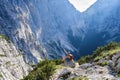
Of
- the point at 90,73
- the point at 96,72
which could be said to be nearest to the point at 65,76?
the point at 90,73

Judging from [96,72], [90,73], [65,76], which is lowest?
[96,72]

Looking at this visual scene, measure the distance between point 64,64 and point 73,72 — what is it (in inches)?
555

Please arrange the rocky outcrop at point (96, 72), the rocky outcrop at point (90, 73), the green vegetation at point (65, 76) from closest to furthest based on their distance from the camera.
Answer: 1. the rocky outcrop at point (96, 72)
2. the rocky outcrop at point (90, 73)
3. the green vegetation at point (65, 76)

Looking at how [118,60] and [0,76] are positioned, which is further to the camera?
[0,76]

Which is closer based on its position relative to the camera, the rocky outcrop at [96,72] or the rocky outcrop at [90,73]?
the rocky outcrop at [96,72]

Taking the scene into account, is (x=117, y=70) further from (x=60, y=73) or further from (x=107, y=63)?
(x=60, y=73)

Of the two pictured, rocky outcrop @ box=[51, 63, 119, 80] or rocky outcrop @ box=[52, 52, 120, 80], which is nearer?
rocky outcrop @ box=[52, 52, 120, 80]

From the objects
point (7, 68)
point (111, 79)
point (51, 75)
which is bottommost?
point (111, 79)

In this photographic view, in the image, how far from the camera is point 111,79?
129ft

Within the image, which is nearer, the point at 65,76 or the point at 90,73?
the point at 90,73

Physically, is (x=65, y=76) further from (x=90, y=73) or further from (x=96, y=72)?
(x=96, y=72)

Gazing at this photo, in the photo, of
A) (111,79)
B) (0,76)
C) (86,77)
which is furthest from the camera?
(0,76)

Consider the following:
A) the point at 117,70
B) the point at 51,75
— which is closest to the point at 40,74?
the point at 51,75

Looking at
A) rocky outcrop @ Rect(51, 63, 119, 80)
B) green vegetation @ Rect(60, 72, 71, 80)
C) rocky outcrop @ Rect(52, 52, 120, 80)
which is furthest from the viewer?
green vegetation @ Rect(60, 72, 71, 80)
